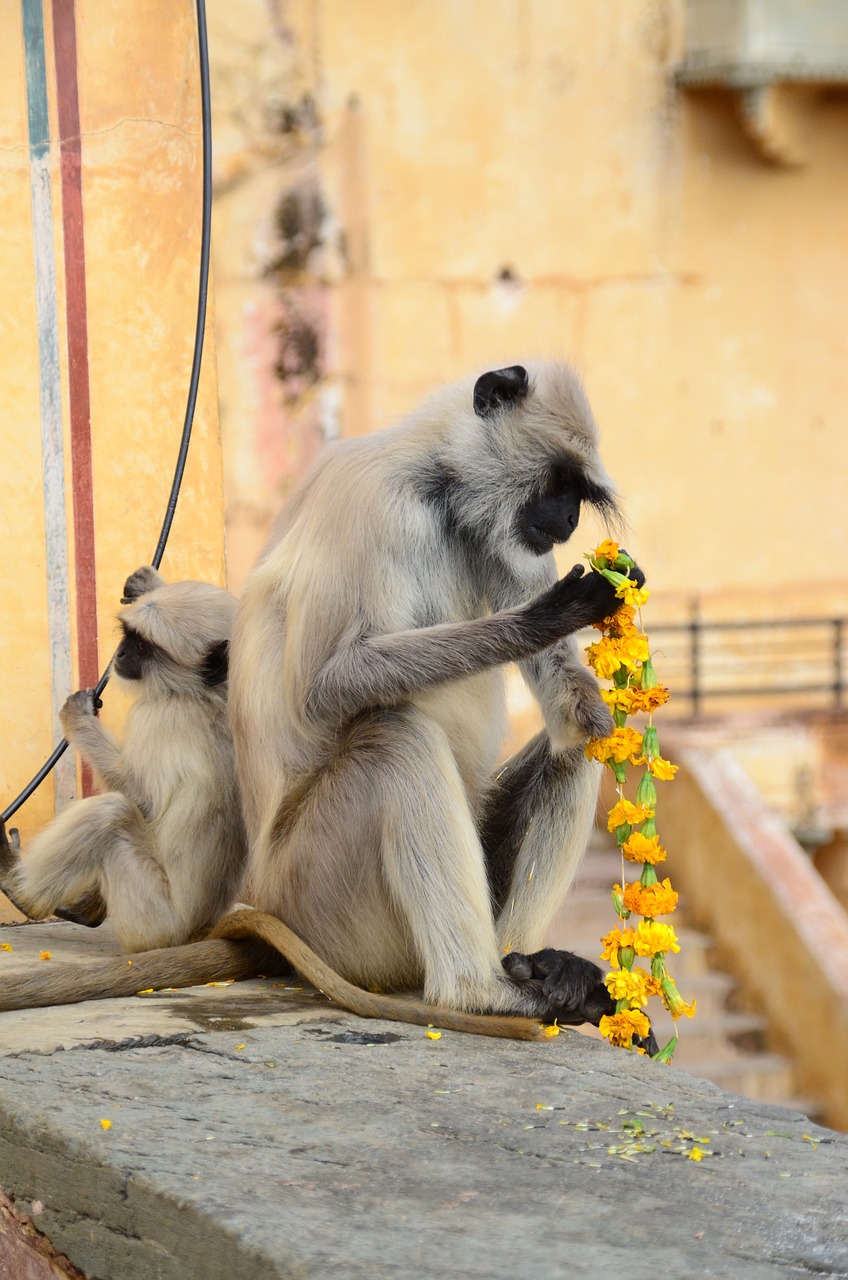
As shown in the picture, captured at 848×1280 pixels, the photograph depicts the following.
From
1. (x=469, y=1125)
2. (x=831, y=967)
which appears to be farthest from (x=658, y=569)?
(x=469, y=1125)

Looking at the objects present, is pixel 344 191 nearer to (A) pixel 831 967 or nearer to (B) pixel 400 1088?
(A) pixel 831 967

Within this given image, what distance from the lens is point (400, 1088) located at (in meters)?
2.34

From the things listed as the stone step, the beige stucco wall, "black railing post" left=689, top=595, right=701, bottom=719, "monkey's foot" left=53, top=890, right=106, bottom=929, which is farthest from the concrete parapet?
"monkey's foot" left=53, top=890, right=106, bottom=929

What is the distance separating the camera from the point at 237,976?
3.02 metres

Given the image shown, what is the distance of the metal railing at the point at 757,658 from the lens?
10.7 m

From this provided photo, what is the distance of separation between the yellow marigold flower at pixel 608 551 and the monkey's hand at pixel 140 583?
1.04 meters

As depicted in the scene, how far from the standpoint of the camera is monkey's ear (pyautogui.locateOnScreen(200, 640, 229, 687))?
125 inches

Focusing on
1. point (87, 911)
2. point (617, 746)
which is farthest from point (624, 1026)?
point (87, 911)

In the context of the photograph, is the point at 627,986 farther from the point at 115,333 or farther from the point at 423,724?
the point at 115,333

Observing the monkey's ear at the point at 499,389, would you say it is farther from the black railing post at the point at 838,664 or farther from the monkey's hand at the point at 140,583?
the black railing post at the point at 838,664

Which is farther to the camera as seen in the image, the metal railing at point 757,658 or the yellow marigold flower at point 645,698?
the metal railing at point 757,658

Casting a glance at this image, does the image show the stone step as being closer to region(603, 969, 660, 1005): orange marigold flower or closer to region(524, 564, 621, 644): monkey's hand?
region(603, 969, 660, 1005): orange marigold flower

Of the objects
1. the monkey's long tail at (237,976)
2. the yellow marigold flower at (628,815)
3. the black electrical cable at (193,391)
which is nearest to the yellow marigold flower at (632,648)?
the yellow marigold flower at (628,815)

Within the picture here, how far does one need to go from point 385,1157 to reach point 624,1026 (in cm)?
76
